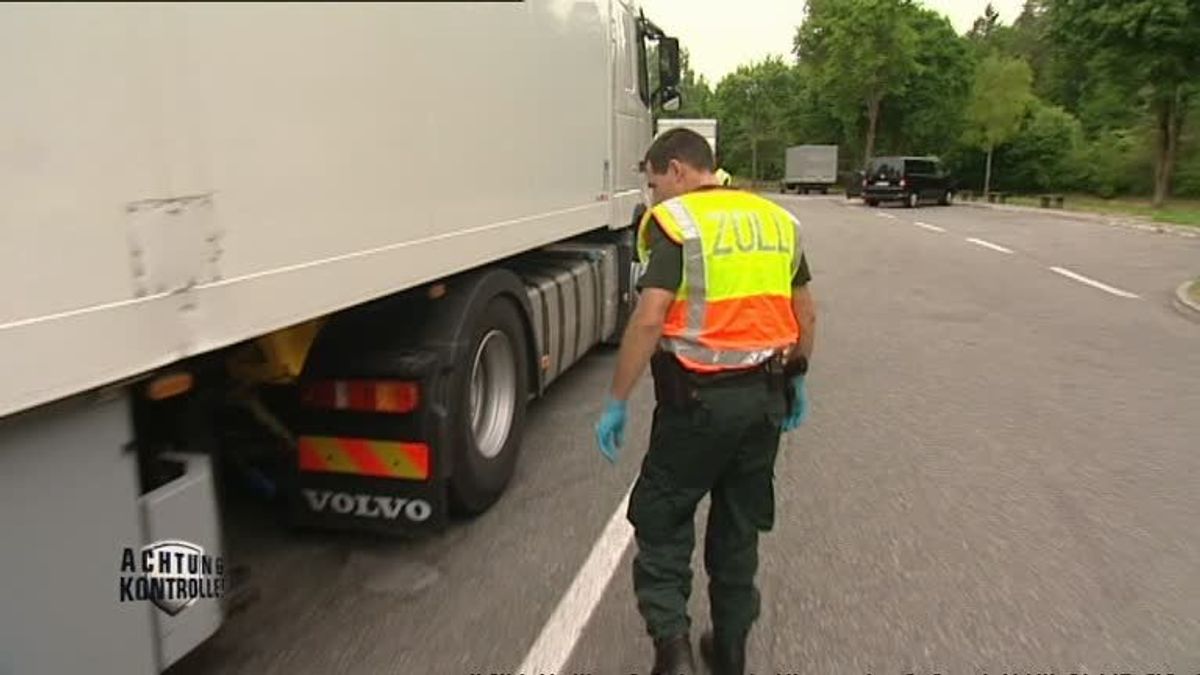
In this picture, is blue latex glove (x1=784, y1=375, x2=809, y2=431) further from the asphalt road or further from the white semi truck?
the white semi truck

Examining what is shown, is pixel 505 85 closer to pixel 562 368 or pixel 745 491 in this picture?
pixel 745 491

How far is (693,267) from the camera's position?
9.50 feet

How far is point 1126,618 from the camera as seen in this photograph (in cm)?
364

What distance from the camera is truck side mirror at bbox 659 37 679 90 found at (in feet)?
28.8

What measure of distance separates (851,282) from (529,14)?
1046cm

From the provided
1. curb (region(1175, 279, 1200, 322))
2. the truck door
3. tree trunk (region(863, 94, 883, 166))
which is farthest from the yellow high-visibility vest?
tree trunk (region(863, 94, 883, 166))

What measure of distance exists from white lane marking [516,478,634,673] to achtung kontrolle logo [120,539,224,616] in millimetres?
1097

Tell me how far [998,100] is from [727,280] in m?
45.5

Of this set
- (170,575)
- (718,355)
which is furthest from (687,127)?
(170,575)

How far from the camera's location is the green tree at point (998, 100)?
43281 mm

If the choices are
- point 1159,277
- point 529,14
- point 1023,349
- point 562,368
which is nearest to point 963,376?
point 1023,349

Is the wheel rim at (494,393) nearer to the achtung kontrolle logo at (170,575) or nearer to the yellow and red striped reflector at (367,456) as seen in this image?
the yellow and red striped reflector at (367,456)

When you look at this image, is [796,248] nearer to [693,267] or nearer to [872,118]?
[693,267]

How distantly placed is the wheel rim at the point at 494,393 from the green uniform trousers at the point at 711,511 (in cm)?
158
